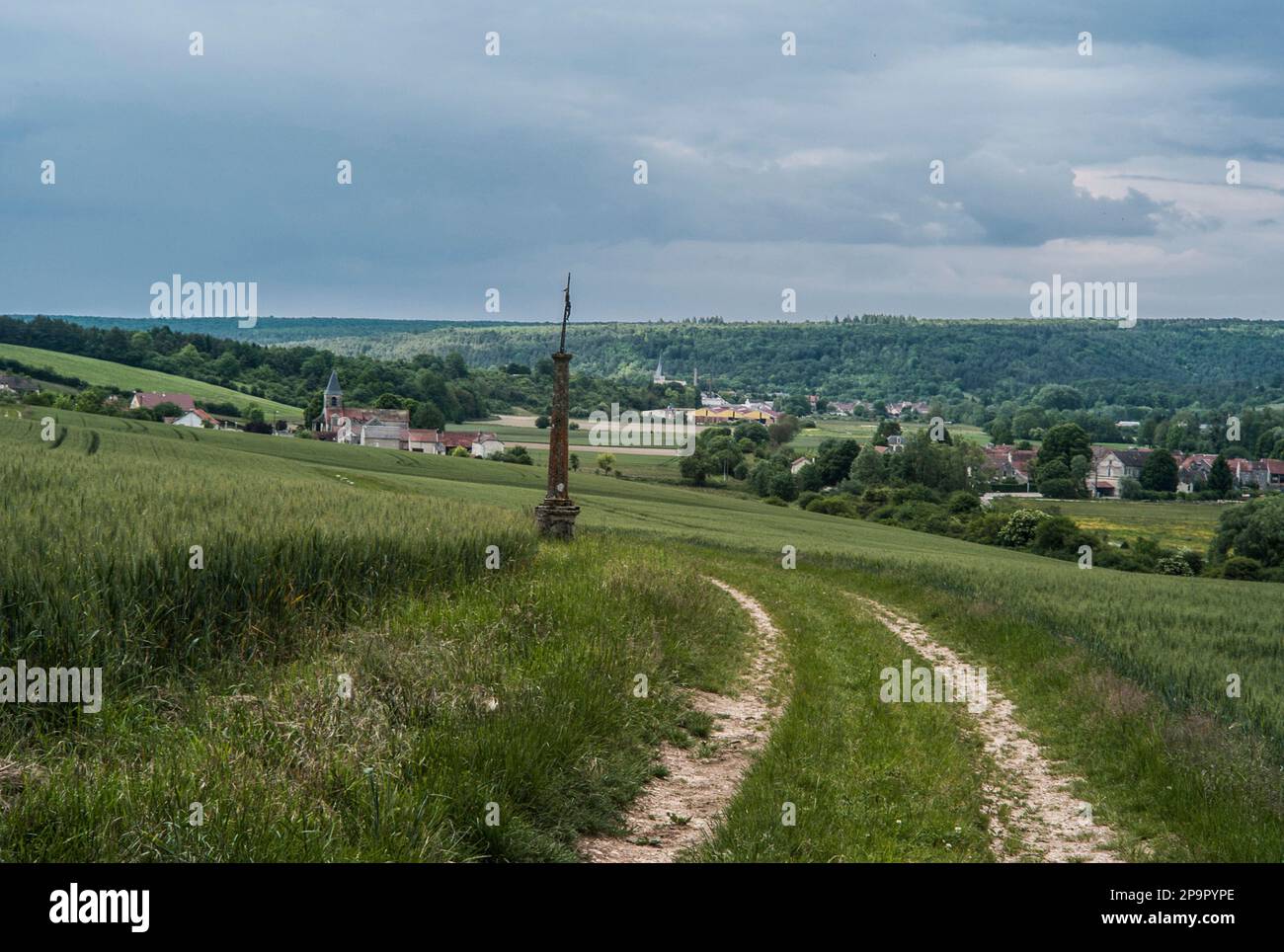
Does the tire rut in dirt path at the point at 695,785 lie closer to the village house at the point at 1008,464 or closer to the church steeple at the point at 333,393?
the village house at the point at 1008,464

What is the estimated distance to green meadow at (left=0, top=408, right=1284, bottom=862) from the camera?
6.59 metres

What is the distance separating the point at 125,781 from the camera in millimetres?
6223

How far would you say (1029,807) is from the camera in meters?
9.48

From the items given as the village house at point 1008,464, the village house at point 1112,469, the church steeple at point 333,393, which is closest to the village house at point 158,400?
the church steeple at point 333,393

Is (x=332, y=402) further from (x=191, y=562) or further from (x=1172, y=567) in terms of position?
(x=191, y=562)

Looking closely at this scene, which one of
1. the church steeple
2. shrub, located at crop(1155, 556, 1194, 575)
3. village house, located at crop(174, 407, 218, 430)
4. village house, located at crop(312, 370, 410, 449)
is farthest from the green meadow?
the church steeple

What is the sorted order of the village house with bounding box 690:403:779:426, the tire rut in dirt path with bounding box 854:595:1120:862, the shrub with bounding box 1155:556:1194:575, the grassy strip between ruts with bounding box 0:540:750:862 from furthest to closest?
1. the village house with bounding box 690:403:779:426
2. the shrub with bounding box 1155:556:1194:575
3. the tire rut in dirt path with bounding box 854:595:1120:862
4. the grassy strip between ruts with bounding box 0:540:750:862

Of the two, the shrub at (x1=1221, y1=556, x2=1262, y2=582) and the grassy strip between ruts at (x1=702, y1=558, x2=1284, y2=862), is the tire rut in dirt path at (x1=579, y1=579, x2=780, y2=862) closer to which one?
the grassy strip between ruts at (x1=702, y1=558, x2=1284, y2=862)

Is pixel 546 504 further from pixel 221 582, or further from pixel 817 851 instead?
pixel 817 851

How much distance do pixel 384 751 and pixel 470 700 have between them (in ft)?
4.74

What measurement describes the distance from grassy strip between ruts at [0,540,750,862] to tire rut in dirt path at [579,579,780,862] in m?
0.20
